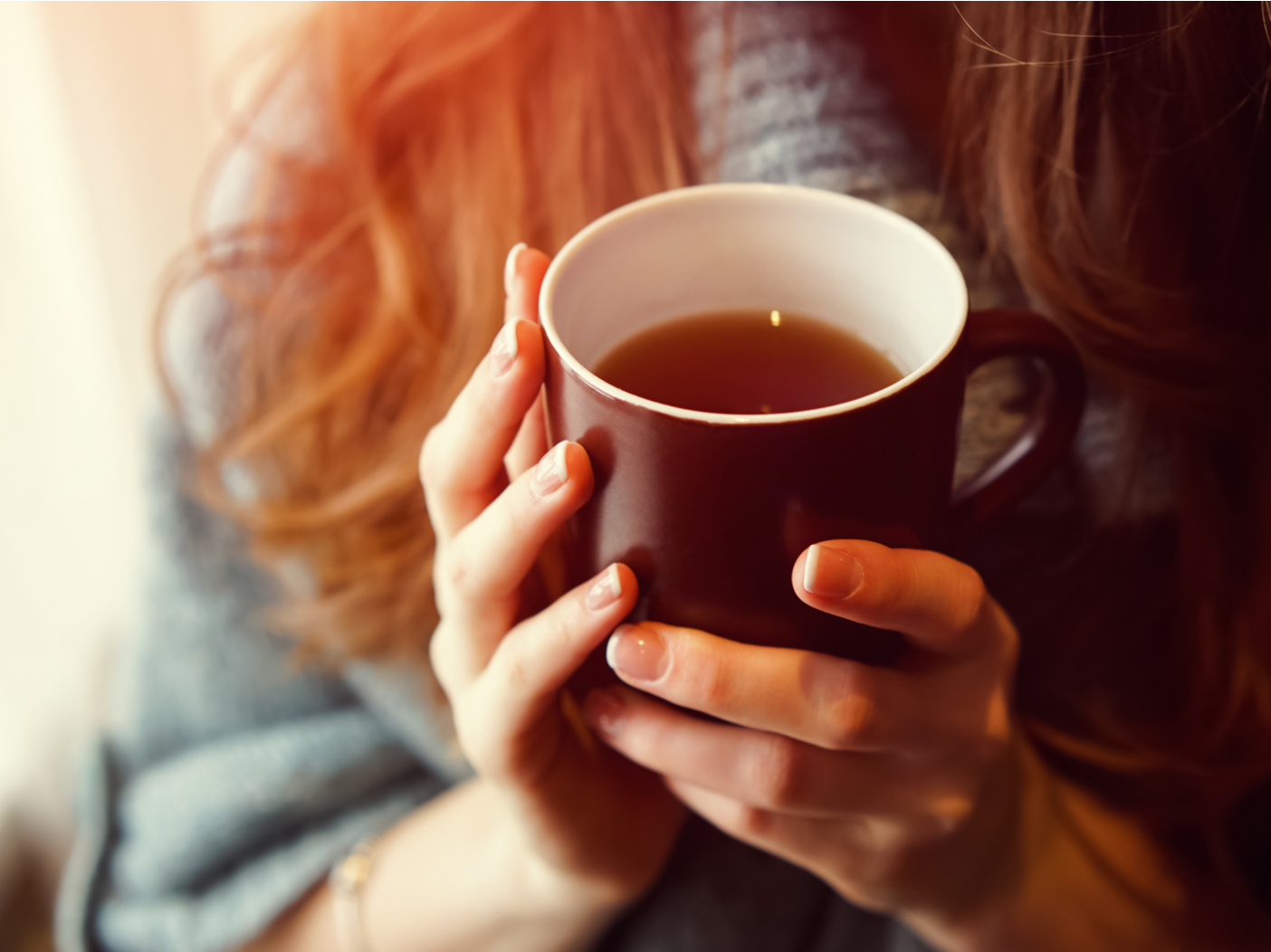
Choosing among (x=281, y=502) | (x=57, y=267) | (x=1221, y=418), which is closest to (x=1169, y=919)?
(x=1221, y=418)

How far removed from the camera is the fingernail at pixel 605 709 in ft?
1.61

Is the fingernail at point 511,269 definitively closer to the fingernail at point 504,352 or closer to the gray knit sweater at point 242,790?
the fingernail at point 504,352

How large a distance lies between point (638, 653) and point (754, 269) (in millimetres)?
210

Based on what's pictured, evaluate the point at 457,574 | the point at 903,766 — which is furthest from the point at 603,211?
the point at 903,766

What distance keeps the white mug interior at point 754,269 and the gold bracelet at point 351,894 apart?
1.90 feet

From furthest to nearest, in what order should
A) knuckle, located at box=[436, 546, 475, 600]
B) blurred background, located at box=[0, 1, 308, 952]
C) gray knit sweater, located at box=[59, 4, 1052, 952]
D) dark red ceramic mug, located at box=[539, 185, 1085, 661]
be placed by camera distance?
→ blurred background, located at box=[0, 1, 308, 952]
gray knit sweater, located at box=[59, 4, 1052, 952]
knuckle, located at box=[436, 546, 475, 600]
dark red ceramic mug, located at box=[539, 185, 1085, 661]

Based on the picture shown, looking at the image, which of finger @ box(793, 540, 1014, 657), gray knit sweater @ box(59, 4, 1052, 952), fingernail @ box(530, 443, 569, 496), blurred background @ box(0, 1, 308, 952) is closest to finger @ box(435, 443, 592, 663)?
fingernail @ box(530, 443, 569, 496)

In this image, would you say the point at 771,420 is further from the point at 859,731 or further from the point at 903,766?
the point at 903,766

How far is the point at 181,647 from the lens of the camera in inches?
34.7

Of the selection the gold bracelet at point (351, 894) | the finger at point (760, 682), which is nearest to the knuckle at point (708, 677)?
the finger at point (760, 682)

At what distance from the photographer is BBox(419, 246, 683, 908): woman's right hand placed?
408 millimetres

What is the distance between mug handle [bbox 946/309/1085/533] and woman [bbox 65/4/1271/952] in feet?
0.16

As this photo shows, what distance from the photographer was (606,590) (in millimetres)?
409

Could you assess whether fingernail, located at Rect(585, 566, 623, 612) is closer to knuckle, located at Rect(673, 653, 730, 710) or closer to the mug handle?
knuckle, located at Rect(673, 653, 730, 710)
